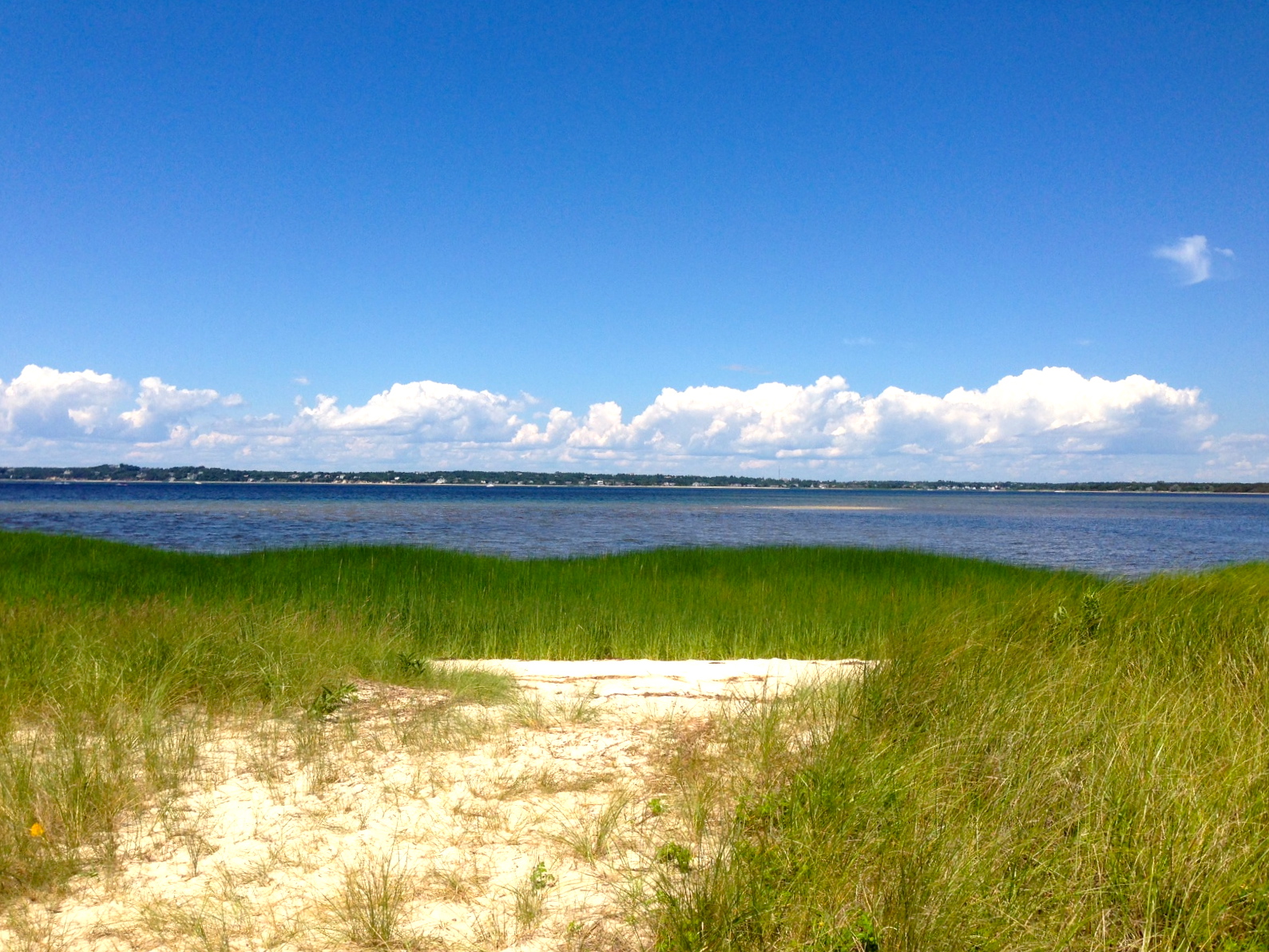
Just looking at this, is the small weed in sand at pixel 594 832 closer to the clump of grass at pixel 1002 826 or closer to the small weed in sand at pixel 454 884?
the small weed in sand at pixel 454 884

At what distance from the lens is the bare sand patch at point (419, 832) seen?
382 centimetres

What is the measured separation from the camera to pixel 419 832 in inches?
185

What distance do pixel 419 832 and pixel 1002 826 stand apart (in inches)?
124

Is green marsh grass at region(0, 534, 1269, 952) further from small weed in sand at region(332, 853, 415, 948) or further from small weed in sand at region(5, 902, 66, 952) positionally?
small weed in sand at region(332, 853, 415, 948)

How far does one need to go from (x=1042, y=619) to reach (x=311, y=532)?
32674 millimetres

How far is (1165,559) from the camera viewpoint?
29.5m

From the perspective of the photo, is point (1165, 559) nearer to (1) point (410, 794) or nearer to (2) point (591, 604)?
(2) point (591, 604)

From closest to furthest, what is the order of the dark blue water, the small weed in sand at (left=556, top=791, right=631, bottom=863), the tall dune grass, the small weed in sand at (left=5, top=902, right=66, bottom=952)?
the small weed in sand at (left=5, top=902, right=66, bottom=952) < the small weed in sand at (left=556, top=791, right=631, bottom=863) < the tall dune grass < the dark blue water

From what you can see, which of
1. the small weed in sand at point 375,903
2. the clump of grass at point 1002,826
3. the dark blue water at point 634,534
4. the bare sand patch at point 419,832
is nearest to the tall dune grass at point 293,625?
the bare sand patch at point 419,832

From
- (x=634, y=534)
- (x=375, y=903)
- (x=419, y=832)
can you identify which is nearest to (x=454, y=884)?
(x=375, y=903)

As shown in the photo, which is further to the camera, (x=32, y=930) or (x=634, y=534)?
(x=634, y=534)

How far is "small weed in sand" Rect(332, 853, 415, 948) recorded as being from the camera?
373cm

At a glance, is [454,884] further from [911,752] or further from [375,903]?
[911,752]

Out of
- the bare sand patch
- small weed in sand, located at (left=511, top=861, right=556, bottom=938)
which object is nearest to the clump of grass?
the bare sand patch
